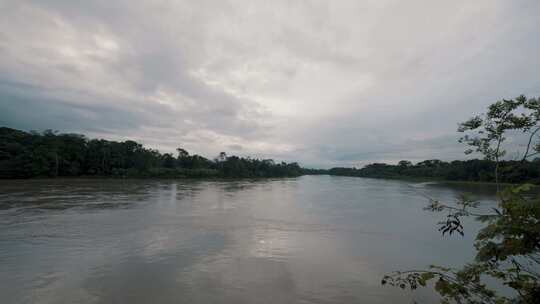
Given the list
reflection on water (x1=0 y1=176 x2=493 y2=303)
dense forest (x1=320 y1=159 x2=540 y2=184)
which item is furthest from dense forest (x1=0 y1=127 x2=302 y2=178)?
dense forest (x1=320 y1=159 x2=540 y2=184)

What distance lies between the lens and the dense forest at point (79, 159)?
3903 centimetres

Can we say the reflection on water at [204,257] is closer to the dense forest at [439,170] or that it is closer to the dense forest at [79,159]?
the dense forest at [439,170]

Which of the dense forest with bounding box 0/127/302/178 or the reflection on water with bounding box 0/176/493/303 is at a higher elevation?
the dense forest with bounding box 0/127/302/178

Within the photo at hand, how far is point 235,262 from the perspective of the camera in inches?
287

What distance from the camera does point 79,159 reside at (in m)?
48.6

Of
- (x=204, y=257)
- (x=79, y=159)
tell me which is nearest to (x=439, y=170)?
(x=204, y=257)

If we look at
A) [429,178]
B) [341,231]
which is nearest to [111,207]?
[341,231]

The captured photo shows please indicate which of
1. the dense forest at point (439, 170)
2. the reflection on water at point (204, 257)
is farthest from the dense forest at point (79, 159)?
the dense forest at point (439, 170)

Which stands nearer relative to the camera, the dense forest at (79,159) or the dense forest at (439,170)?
the dense forest at (79,159)

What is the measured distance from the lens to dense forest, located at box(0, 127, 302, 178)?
1537 inches

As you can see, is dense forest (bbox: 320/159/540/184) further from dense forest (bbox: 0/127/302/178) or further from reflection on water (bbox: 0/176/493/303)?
dense forest (bbox: 0/127/302/178)

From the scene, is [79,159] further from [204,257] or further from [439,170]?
[439,170]

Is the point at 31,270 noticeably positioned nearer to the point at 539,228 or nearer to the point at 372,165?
the point at 539,228

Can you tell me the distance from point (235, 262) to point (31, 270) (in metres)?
5.25
